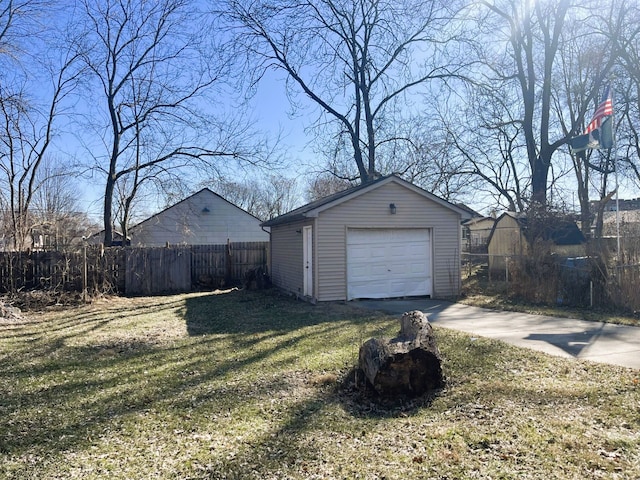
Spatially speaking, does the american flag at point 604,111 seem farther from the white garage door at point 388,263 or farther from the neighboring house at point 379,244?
the white garage door at point 388,263

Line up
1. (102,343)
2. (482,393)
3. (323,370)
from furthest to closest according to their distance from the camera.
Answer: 1. (102,343)
2. (323,370)
3. (482,393)

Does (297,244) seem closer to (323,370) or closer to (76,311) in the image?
(76,311)

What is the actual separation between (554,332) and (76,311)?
10.9 m

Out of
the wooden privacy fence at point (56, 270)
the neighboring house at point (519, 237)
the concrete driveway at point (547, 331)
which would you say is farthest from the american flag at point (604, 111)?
the wooden privacy fence at point (56, 270)

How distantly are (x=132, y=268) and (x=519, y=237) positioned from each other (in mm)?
13176

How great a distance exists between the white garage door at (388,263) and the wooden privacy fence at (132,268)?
687 cm

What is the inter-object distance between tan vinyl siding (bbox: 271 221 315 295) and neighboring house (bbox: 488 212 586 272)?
22.2 feet

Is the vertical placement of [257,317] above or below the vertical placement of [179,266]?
below

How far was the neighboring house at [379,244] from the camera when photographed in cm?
1217

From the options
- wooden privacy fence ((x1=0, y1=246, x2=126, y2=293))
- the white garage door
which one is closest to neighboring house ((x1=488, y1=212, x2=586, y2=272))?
the white garage door

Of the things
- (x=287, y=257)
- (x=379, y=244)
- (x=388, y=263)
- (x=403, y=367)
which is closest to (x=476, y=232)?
(x=287, y=257)

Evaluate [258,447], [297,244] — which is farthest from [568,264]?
[258,447]

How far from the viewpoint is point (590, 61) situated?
72.0ft

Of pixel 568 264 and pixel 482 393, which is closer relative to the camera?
pixel 482 393
